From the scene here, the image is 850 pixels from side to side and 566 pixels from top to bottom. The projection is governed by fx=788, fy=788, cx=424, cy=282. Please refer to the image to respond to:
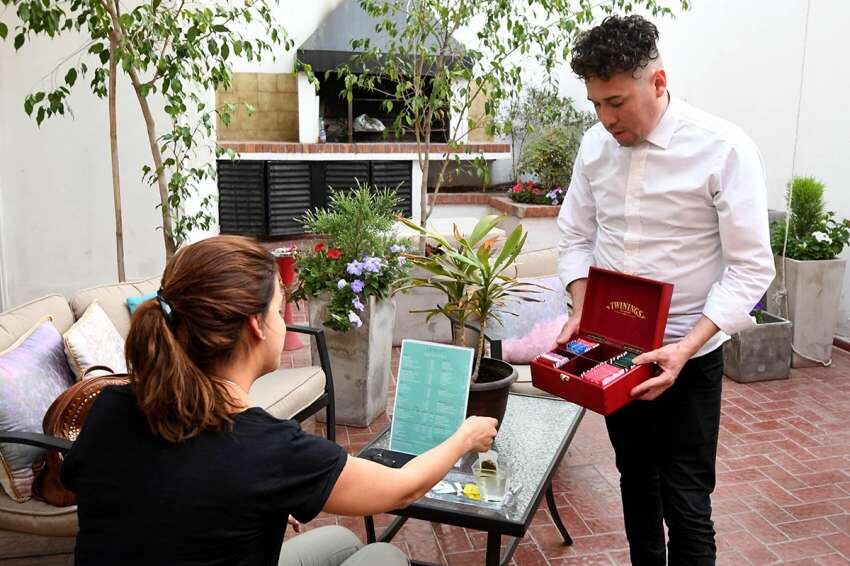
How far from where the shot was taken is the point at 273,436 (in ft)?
4.36

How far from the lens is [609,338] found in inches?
86.0

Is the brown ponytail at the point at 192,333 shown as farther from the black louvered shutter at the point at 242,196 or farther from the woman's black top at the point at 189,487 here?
the black louvered shutter at the point at 242,196

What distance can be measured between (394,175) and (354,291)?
5.42 m

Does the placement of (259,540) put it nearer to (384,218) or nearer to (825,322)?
(384,218)

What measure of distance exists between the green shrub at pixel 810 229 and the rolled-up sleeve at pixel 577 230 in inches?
120

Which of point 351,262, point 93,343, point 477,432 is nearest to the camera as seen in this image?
point 477,432

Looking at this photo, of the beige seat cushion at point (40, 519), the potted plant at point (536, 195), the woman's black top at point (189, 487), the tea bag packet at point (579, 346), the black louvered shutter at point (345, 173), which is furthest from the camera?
the black louvered shutter at point (345, 173)

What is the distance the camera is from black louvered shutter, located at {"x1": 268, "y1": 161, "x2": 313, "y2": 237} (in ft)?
28.0

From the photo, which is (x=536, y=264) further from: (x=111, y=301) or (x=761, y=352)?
(x=111, y=301)

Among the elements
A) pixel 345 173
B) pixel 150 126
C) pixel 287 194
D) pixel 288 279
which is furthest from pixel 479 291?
pixel 345 173

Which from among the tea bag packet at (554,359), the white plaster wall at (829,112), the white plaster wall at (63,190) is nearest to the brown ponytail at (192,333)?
the tea bag packet at (554,359)

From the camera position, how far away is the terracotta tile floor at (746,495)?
114 inches

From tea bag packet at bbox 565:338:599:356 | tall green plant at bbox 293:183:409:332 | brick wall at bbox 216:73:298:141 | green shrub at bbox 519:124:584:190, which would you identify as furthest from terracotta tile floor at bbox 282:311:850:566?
brick wall at bbox 216:73:298:141

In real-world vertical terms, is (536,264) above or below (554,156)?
below
